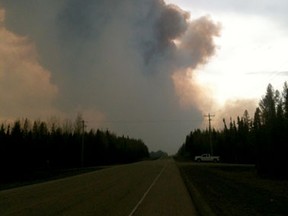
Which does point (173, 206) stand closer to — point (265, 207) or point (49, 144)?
point (265, 207)

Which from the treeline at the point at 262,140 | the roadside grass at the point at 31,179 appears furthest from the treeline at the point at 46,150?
the treeline at the point at 262,140

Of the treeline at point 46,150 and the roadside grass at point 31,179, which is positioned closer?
the roadside grass at point 31,179

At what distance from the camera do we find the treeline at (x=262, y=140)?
54156 mm

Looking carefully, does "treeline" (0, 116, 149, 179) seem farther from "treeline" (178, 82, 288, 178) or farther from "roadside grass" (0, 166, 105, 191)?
"treeline" (178, 82, 288, 178)

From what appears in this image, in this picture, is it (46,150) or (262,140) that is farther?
(46,150)

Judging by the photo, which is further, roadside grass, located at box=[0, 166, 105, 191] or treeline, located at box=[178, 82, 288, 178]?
treeline, located at box=[178, 82, 288, 178]

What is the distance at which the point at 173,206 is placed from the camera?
21.8 metres

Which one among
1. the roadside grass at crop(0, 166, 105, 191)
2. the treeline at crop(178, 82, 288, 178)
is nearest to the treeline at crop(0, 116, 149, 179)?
the roadside grass at crop(0, 166, 105, 191)

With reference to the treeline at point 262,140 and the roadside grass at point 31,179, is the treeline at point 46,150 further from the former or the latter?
the treeline at point 262,140

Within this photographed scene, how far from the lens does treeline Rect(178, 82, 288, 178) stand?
54.2m

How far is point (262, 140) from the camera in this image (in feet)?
203

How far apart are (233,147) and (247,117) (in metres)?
31.8

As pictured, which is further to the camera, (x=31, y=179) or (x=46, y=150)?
(x=46, y=150)

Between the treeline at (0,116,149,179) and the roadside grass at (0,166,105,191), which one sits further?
the treeline at (0,116,149,179)
